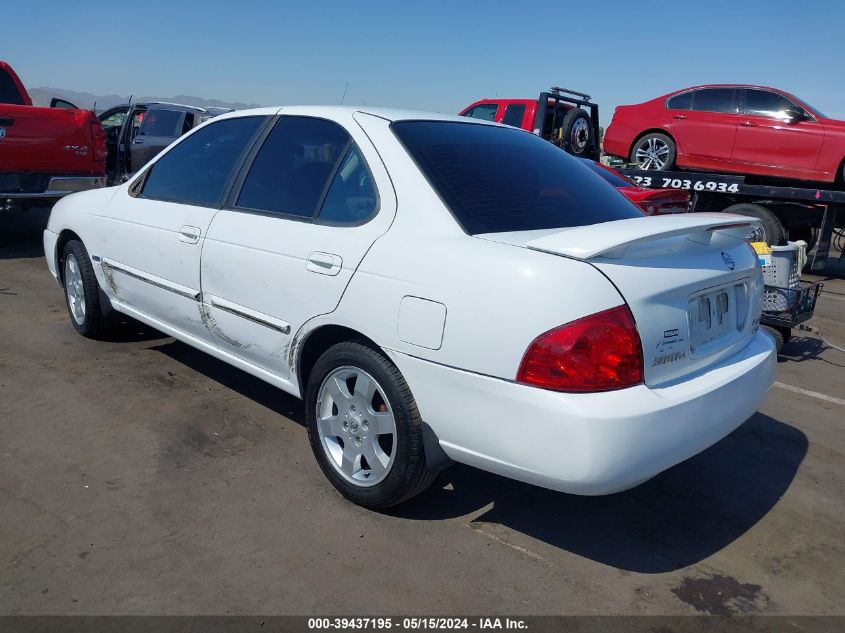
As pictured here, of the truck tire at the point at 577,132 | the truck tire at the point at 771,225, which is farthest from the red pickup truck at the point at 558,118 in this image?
the truck tire at the point at 771,225

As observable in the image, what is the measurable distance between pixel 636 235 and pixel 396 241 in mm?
912

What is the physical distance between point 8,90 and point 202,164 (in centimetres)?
691

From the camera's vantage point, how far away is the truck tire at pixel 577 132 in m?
12.0

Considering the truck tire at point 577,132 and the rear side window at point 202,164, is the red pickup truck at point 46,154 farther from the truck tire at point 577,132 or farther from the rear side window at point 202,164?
the truck tire at point 577,132

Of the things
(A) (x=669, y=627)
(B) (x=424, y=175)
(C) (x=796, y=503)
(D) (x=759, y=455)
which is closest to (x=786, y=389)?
(D) (x=759, y=455)

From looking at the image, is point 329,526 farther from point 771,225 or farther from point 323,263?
point 771,225

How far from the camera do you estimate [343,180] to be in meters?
3.15

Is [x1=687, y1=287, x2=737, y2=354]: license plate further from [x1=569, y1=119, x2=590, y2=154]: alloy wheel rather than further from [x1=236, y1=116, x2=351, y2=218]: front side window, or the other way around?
[x1=569, y1=119, x2=590, y2=154]: alloy wheel

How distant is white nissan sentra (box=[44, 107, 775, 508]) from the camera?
7.70 feet

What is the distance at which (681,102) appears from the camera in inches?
427

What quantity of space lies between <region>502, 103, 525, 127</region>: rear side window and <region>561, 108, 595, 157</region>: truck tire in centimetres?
75

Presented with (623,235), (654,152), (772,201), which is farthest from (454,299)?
(654,152)

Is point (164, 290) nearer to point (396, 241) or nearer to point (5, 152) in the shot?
point (396, 241)

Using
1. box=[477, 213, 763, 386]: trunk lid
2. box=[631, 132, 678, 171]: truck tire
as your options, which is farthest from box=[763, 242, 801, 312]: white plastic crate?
box=[631, 132, 678, 171]: truck tire
